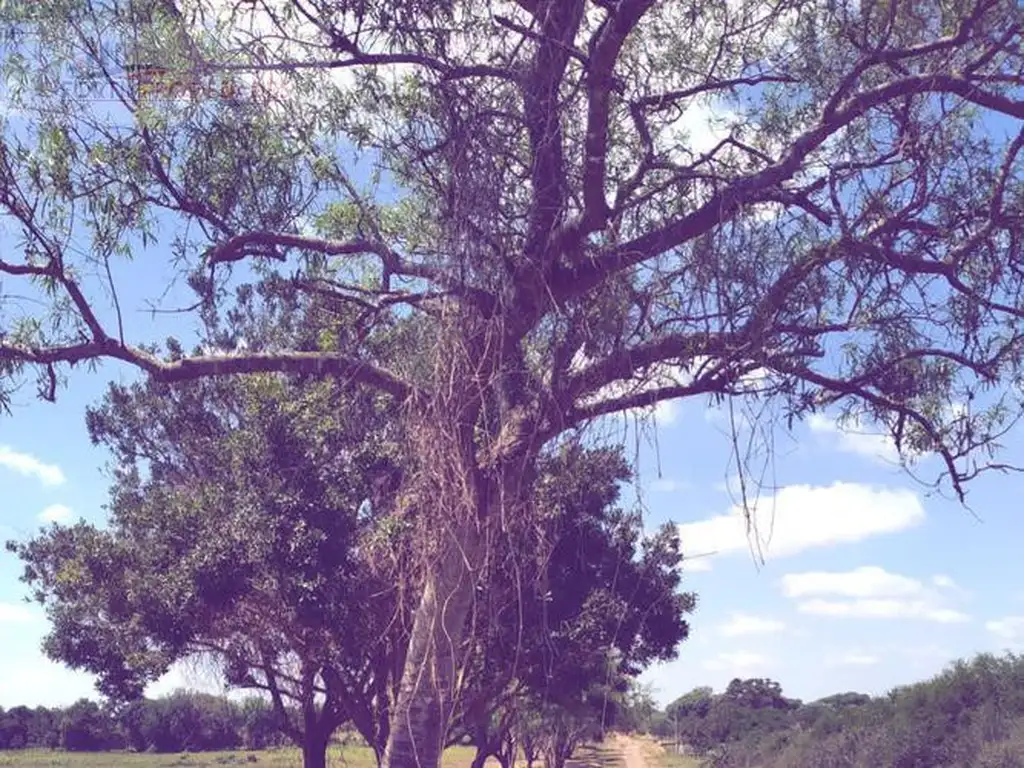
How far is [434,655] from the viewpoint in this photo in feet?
17.5

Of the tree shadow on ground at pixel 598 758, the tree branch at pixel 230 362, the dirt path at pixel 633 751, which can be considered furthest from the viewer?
the dirt path at pixel 633 751

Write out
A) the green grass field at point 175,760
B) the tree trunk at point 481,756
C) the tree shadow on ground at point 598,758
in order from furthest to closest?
the tree shadow on ground at point 598,758
the green grass field at point 175,760
the tree trunk at point 481,756

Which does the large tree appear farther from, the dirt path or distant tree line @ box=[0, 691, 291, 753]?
the dirt path

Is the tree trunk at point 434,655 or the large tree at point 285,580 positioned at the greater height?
the large tree at point 285,580

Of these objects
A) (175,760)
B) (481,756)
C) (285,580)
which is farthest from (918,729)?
(175,760)

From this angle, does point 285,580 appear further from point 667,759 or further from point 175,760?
point 667,759

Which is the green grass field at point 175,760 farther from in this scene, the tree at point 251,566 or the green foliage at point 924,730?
the tree at point 251,566

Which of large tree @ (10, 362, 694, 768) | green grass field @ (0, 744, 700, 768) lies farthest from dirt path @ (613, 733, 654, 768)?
large tree @ (10, 362, 694, 768)

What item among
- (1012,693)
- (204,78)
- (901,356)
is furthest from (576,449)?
(1012,693)

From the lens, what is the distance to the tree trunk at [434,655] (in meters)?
5.27

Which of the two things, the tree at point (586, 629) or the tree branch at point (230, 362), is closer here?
the tree branch at point (230, 362)

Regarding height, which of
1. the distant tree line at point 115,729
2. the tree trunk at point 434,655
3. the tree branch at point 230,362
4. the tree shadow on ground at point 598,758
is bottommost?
the tree trunk at point 434,655

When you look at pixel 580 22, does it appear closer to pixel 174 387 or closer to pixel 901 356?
pixel 901 356

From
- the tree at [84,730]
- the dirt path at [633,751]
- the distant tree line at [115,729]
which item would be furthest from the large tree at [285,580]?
the tree at [84,730]
